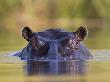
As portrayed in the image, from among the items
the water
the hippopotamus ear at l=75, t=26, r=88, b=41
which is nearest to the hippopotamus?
the hippopotamus ear at l=75, t=26, r=88, b=41

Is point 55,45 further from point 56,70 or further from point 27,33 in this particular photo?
point 56,70

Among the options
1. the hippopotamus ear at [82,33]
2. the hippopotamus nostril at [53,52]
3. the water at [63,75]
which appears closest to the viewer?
the water at [63,75]

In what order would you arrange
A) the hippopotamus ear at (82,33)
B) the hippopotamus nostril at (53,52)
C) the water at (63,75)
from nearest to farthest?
the water at (63,75) < the hippopotamus nostril at (53,52) < the hippopotamus ear at (82,33)

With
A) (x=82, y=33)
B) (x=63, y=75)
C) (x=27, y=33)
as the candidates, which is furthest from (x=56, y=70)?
(x=82, y=33)

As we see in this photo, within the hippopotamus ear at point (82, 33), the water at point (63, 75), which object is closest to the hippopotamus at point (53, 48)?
the hippopotamus ear at point (82, 33)

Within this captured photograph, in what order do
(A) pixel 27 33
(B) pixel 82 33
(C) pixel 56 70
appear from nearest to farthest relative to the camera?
(C) pixel 56 70
(A) pixel 27 33
(B) pixel 82 33

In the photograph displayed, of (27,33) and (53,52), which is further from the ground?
(27,33)

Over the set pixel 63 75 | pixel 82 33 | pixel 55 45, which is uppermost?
pixel 82 33

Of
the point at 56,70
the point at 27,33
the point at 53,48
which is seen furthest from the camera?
the point at 27,33

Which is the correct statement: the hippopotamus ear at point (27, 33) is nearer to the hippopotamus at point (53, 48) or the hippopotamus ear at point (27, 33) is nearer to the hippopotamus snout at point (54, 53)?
the hippopotamus at point (53, 48)
